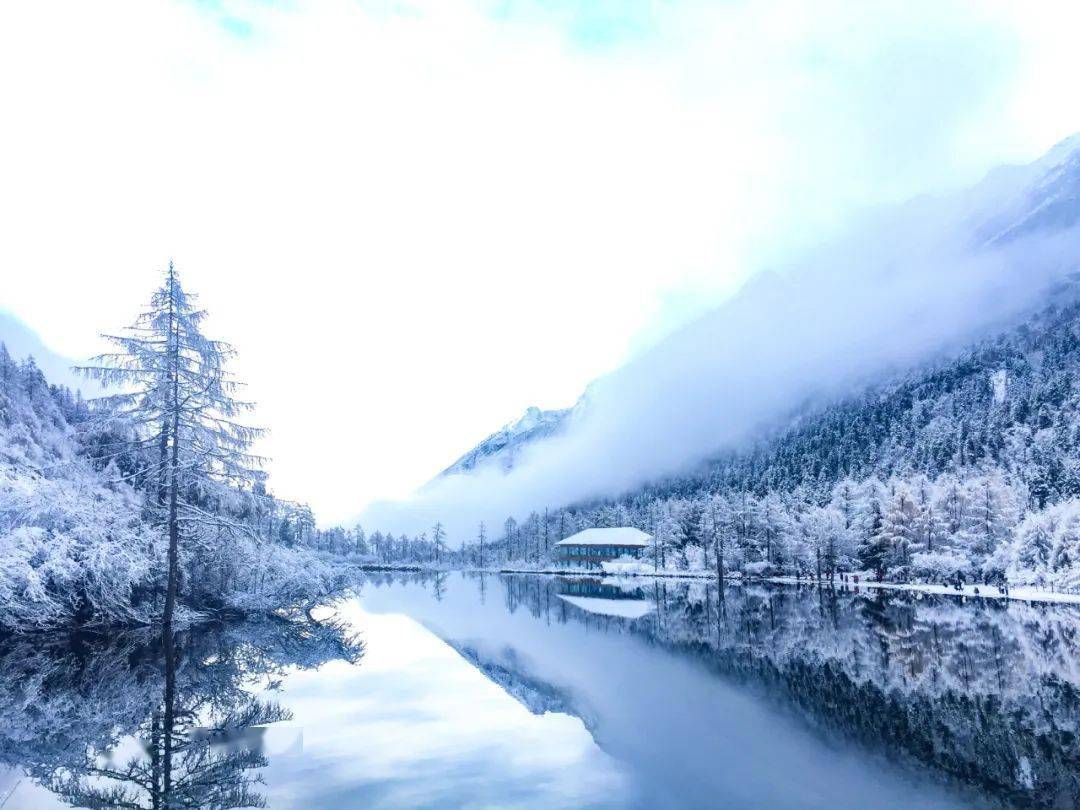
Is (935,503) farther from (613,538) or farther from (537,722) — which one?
(537,722)

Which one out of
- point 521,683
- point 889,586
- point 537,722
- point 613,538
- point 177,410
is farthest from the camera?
point 613,538

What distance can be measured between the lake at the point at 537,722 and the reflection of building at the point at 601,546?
343 ft

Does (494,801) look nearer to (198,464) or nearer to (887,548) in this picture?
(198,464)

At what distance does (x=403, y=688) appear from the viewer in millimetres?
18906

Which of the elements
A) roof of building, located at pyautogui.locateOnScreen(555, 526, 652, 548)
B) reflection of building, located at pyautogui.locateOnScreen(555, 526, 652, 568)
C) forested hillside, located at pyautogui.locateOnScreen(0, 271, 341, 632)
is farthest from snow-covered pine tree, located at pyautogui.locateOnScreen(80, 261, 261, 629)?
roof of building, located at pyautogui.locateOnScreen(555, 526, 652, 548)

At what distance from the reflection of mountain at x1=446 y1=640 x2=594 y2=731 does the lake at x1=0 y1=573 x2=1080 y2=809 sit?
0.37ft

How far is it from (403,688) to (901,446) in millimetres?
181447

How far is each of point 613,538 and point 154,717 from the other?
126 metres

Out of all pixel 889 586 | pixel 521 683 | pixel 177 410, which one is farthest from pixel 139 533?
pixel 889 586

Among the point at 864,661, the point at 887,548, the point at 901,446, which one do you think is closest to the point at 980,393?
the point at 901,446

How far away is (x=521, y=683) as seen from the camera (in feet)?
67.5

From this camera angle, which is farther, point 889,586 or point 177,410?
point 889,586

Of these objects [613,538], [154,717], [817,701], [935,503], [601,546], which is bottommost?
[601,546]

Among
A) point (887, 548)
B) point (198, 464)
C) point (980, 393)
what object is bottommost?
point (887, 548)
